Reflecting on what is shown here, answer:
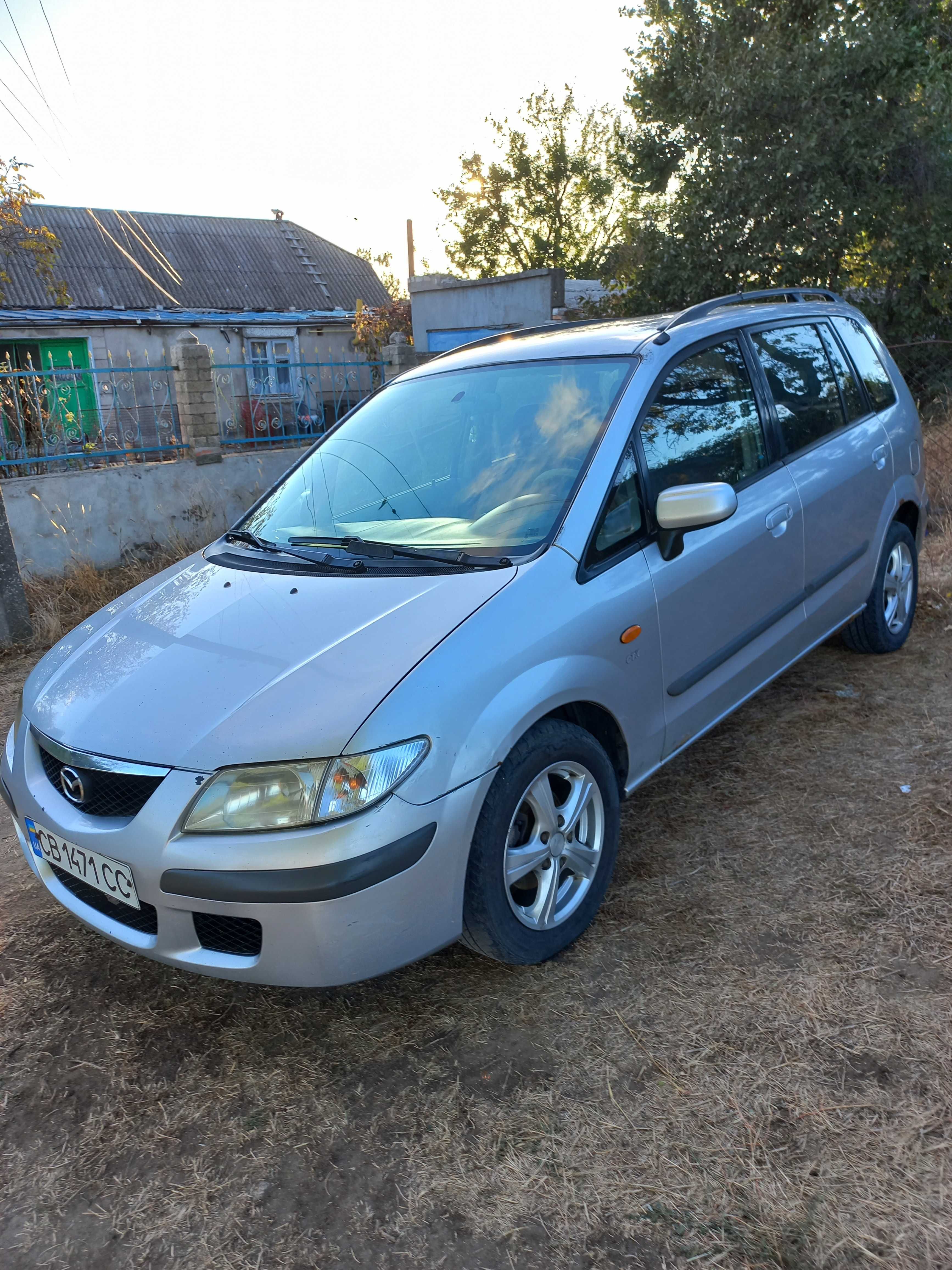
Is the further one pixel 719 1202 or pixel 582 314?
pixel 582 314

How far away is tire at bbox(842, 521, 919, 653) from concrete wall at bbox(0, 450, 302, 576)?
5.62 m

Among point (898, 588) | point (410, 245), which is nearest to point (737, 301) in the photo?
point (898, 588)

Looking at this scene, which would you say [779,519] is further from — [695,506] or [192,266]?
[192,266]

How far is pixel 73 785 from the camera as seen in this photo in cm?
249

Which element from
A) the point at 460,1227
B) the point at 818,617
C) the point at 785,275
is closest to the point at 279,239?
the point at 785,275

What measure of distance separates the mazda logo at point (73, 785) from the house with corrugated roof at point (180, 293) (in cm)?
1437

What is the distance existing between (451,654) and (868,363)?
3258 millimetres

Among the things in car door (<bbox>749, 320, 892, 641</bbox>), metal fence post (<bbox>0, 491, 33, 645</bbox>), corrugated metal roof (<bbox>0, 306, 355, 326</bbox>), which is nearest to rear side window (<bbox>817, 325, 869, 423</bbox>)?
car door (<bbox>749, 320, 892, 641</bbox>)

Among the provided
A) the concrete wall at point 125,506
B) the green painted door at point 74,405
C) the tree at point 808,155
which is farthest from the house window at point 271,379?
the tree at point 808,155

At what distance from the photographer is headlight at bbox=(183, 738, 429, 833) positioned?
85.4 inches

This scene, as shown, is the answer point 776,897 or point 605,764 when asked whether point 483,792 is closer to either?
point 605,764

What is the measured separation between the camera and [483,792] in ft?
7.59

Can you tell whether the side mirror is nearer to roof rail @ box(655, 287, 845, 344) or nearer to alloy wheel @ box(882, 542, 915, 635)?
roof rail @ box(655, 287, 845, 344)

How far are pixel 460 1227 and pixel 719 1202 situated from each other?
0.53 metres
